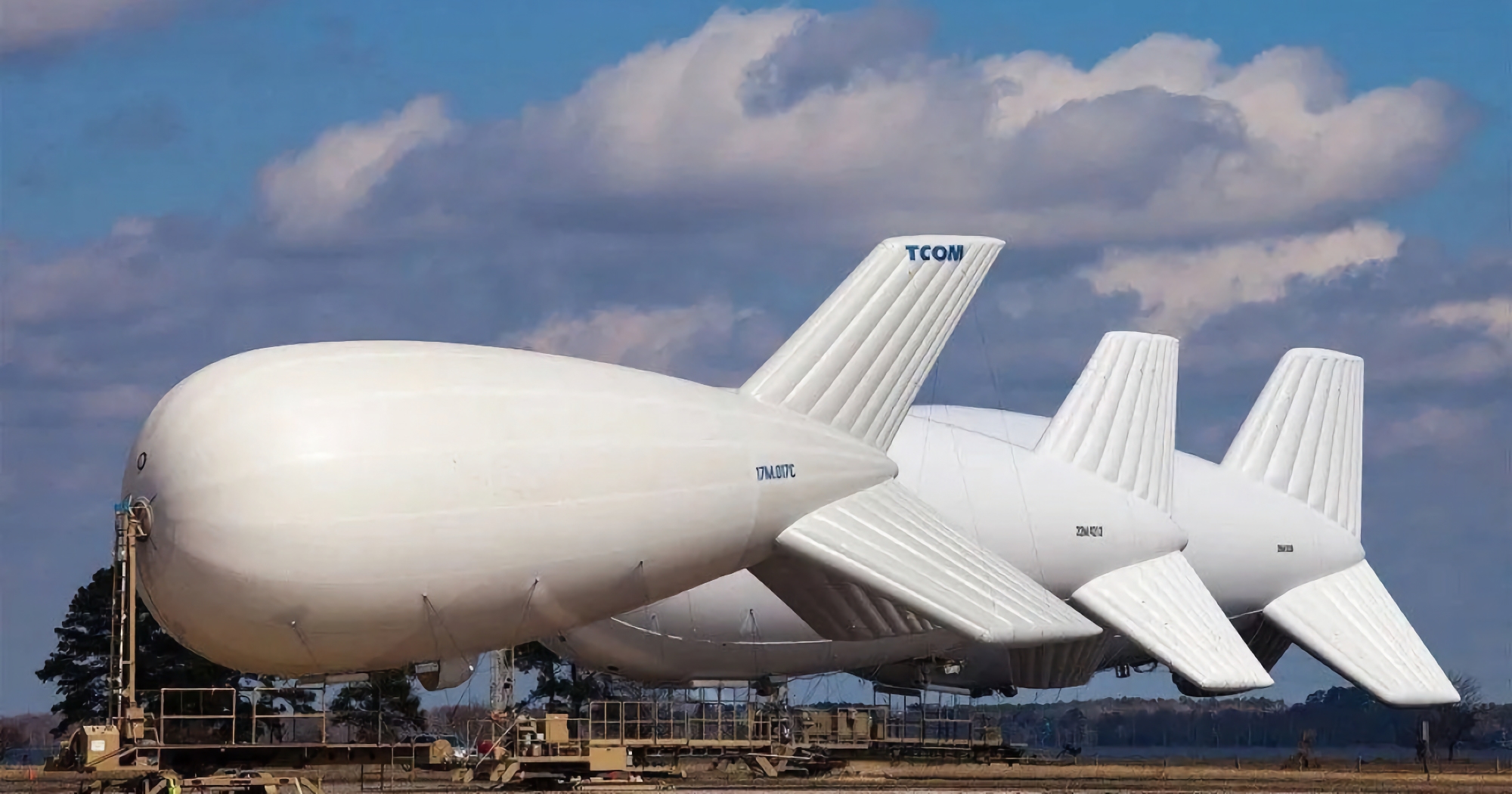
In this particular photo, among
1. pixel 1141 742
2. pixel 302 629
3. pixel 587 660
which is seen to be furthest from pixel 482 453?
pixel 1141 742

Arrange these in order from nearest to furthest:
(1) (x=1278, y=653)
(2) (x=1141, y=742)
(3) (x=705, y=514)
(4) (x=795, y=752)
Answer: (3) (x=705, y=514) → (4) (x=795, y=752) → (1) (x=1278, y=653) → (2) (x=1141, y=742)

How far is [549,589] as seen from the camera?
133 ft

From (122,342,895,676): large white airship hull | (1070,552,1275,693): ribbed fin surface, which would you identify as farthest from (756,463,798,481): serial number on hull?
(1070,552,1275,693): ribbed fin surface

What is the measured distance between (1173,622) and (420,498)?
31861 mm

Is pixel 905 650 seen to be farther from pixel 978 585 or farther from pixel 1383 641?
pixel 978 585

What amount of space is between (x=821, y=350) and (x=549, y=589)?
894cm

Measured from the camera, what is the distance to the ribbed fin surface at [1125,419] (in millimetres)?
65562

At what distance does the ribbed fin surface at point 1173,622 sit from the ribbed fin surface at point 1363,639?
23.5 feet

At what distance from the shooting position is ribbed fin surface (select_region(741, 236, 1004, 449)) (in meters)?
45.9

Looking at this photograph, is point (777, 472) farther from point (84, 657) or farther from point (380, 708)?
point (84, 657)

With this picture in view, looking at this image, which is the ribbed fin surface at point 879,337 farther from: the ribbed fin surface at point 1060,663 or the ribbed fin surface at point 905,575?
the ribbed fin surface at point 1060,663

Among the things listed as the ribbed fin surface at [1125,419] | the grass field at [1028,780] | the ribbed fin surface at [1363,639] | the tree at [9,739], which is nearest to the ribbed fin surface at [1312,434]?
the ribbed fin surface at [1363,639]

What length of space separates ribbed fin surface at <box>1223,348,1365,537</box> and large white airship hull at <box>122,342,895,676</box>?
118 feet

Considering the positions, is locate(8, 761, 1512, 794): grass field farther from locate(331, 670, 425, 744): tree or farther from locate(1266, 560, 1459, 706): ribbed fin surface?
locate(1266, 560, 1459, 706): ribbed fin surface
